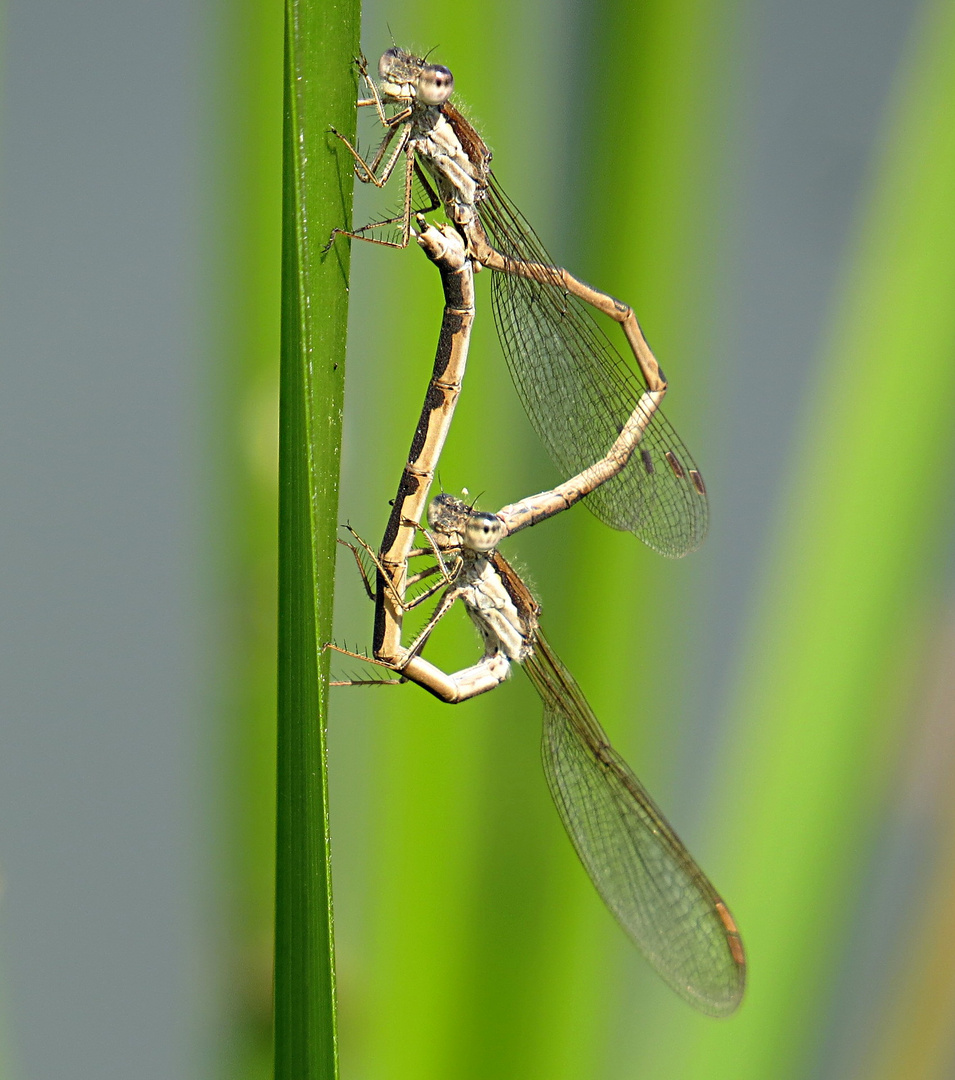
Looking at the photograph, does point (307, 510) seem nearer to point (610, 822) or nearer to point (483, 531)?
point (483, 531)

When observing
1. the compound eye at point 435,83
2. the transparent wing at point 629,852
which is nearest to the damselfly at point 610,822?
the transparent wing at point 629,852

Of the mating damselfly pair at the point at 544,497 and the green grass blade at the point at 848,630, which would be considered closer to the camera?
the mating damselfly pair at the point at 544,497

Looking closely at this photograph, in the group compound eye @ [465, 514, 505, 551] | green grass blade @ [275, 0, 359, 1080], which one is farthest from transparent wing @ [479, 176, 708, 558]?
green grass blade @ [275, 0, 359, 1080]

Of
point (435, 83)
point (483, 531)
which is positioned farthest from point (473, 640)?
point (435, 83)

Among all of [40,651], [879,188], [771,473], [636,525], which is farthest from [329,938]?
[771,473]

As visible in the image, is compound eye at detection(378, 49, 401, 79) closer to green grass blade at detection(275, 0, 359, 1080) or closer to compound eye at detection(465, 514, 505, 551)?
green grass blade at detection(275, 0, 359, 1080)

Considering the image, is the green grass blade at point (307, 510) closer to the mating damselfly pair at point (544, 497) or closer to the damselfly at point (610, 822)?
the mating damselfly pair at point (544, 497)

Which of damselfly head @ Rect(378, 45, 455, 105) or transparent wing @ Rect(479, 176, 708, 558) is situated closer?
damselfly head @ Rect(378, 45, 455, 105)
